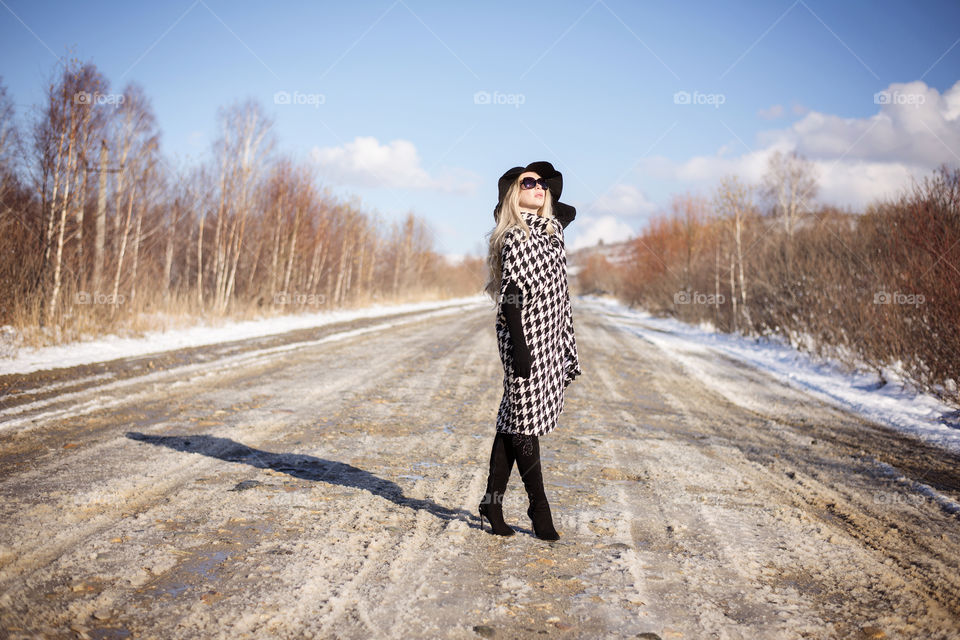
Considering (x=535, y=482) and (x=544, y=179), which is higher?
(x=544, y=179)

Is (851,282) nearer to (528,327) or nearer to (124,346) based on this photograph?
(528,327)

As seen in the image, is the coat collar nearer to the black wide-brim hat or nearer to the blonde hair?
the blonde hair

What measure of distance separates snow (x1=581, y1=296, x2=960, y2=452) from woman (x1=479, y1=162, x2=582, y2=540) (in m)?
5.30

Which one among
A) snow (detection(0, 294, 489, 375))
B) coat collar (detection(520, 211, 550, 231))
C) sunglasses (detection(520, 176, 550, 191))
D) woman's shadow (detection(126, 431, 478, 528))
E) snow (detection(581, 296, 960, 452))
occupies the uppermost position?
sunglasses (detection(520, 176, 550, 191))

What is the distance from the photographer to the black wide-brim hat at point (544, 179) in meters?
3.38

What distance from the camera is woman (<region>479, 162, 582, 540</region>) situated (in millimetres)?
3180

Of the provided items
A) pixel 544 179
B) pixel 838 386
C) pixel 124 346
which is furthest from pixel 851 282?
pixel 124 346

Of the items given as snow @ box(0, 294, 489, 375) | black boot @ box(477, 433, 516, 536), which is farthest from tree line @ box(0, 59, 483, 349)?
black boot @ box(477, 433, 516, 536)

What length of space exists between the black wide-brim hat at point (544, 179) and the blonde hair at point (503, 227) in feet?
0.10

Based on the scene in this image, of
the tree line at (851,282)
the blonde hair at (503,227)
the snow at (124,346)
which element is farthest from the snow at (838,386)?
the snow at (124,346)

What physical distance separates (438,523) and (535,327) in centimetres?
133

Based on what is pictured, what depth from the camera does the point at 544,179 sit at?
3.49 meters

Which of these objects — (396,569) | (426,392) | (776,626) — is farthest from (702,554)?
(426,392)

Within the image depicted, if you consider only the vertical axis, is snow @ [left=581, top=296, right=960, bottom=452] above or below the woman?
below
